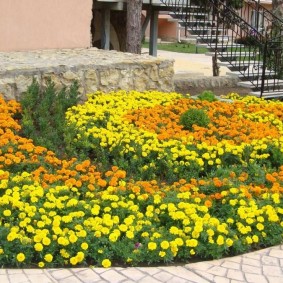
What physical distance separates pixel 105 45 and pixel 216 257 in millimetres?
10541

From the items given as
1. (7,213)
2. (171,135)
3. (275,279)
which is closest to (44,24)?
(171,135)

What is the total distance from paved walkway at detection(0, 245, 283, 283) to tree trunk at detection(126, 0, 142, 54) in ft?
26.8

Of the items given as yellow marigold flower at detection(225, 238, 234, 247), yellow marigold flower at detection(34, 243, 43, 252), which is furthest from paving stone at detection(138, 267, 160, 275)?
yellow marigold flower at detection(34, 243, 43, 252)

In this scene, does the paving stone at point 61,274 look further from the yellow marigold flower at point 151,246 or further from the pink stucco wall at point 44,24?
the pink stucco wall at point 44,24

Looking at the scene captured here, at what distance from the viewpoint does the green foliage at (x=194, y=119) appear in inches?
318

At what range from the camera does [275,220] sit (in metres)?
5.22

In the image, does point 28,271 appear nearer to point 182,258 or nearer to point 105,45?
point 182,258

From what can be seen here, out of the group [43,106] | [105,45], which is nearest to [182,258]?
[43,106]

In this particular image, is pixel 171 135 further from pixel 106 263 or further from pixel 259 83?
pixel 259 83

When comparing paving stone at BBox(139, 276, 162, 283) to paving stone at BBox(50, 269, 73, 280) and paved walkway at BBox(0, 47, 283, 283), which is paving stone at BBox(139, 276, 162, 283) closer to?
paved walkway at BBox(0, 47, 283, 283)

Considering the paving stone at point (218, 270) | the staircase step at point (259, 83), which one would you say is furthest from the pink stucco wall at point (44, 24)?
the paving stone at point (218, 270)

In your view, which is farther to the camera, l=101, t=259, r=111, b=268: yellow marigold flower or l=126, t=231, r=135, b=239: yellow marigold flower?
l=126, t=231, r=135, b=239: yellow marigold flower

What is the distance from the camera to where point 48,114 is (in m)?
8.05

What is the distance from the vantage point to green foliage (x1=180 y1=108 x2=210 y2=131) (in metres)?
8.08
